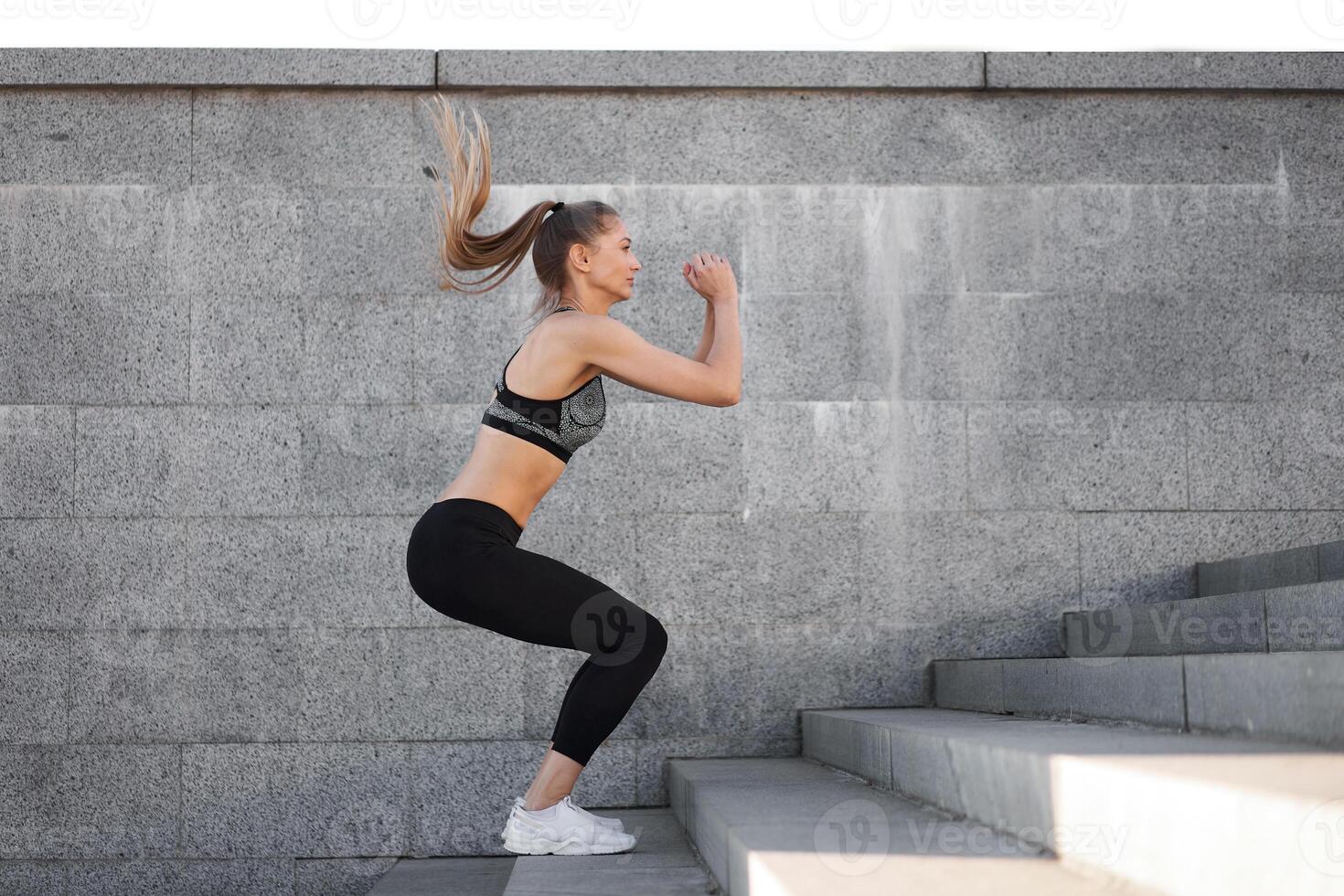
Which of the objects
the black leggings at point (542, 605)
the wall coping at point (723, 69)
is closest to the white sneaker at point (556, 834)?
the black leggings at point (542, 605)

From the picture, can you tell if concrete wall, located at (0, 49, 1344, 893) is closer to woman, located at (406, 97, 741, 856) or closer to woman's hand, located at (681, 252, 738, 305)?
woman, located at (406, 97, 741, 856)

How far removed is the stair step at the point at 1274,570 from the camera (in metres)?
3.90

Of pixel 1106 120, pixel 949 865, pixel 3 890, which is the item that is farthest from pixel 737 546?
pixel 3 890

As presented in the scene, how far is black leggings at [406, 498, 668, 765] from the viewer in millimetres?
3238

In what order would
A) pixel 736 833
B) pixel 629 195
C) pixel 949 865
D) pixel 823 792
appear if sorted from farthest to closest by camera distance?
pixel 629 195
pixel 823 792
pixel 736 833
pixel 949 865

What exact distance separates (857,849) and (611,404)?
3.10 m

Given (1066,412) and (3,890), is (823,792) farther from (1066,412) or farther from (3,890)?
(3,890)

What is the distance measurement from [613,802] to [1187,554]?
271 centimetres

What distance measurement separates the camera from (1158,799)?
6.16 feet

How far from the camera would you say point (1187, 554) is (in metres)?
5.10

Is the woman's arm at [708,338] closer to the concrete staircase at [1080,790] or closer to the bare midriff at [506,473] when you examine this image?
the bare midriff at [506,473]

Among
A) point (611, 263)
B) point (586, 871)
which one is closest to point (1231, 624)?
point (586, 871)

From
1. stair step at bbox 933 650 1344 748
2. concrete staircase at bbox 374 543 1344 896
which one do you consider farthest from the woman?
stair step at bbox 933 650 1344 748

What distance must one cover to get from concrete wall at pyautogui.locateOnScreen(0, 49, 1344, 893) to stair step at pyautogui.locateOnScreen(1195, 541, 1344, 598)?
21 centimetres
